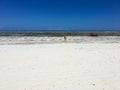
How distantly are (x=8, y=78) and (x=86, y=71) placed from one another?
2937 mm

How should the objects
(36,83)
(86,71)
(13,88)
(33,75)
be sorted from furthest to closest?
(86,71) < (33,75) < (36,83) < (13,88)

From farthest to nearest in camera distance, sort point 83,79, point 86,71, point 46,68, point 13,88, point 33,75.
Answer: point 46,68 < point 86,71 < point 33,75 < point 83,79 < point 13,88

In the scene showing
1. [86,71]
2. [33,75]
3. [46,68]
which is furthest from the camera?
[46,68]

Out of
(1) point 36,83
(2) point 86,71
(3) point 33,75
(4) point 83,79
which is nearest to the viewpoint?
(1) point 36,83

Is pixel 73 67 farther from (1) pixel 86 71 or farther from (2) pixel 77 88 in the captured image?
(2) pixel 77 88

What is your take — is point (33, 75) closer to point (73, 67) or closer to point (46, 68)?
point (46, 68)

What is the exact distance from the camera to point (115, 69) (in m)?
8.03

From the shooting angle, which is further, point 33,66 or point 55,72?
point 33,66

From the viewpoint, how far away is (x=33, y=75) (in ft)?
23.4

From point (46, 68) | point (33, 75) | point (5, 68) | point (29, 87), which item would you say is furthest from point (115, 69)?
point (5, 68)

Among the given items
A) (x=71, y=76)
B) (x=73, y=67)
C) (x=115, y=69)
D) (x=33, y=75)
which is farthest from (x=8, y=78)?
(x=115, y=69)

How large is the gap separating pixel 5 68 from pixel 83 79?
3384 mm

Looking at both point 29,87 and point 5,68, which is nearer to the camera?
point 29,87

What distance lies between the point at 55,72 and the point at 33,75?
0.89m
